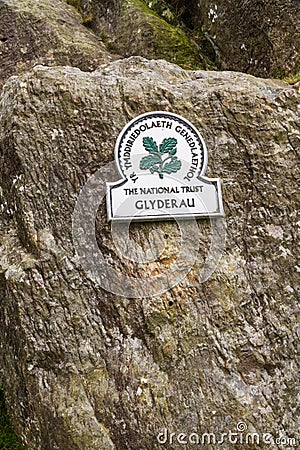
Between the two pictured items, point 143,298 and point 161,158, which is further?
point 161,158

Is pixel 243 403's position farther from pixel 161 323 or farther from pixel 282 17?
pixel 282 17

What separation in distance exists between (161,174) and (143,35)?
14.0 ft

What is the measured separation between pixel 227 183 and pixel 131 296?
1.48m

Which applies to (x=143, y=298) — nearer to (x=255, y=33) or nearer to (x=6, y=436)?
(x=6, y=436)

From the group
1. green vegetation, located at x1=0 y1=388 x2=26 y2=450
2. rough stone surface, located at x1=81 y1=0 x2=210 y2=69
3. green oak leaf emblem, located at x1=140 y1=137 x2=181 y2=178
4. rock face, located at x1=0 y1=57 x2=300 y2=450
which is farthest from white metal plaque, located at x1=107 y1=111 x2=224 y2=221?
rough stone surface, located at x1=81 y1=0 x2=210 y2=69

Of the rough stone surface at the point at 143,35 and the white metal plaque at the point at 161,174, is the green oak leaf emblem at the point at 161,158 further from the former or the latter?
the rough stone surface at the point at 143,35

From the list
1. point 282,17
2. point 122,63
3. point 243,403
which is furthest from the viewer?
point 282,17

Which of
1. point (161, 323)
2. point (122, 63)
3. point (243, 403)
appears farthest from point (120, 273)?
point (122, 63)

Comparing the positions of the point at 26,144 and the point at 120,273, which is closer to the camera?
the point at 120,273

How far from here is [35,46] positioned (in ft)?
26.1

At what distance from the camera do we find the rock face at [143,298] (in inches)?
169

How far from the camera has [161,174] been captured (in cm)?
475

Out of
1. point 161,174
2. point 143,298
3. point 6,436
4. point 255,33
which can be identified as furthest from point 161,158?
point 255,33

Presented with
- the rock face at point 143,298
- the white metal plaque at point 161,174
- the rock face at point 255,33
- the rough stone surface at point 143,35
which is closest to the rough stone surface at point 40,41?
the rough stone surface at point 143,35
